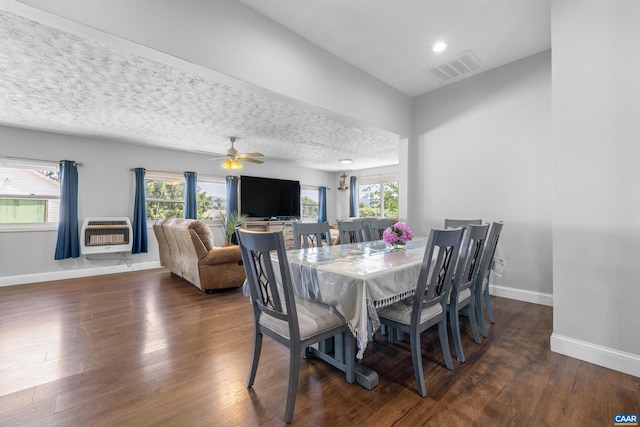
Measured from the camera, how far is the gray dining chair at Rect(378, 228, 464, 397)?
1603mm

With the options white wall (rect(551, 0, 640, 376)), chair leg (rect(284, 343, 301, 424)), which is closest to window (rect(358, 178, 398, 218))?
white wall (rect(551, 0, 640, 376))

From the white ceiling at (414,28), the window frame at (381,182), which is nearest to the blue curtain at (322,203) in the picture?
the window frame at (381,182)

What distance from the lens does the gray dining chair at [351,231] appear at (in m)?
3.01

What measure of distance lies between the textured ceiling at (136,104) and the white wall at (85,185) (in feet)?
1.14

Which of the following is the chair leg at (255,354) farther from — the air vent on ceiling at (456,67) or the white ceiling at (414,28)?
the air vent on ceiling at (456,67)

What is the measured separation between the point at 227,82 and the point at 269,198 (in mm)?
5267

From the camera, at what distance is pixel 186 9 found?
6.64ft

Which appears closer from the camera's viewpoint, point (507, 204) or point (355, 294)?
point (355, 294)

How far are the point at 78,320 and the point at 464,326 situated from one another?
387 centimetres

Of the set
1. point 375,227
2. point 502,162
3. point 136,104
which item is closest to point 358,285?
point 375,227

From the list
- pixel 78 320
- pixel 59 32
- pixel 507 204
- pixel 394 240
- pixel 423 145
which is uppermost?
pixel 59 32

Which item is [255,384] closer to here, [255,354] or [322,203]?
[255,354]

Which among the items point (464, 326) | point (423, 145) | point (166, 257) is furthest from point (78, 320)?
point (423, 145)

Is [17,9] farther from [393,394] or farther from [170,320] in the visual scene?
[393,394]
